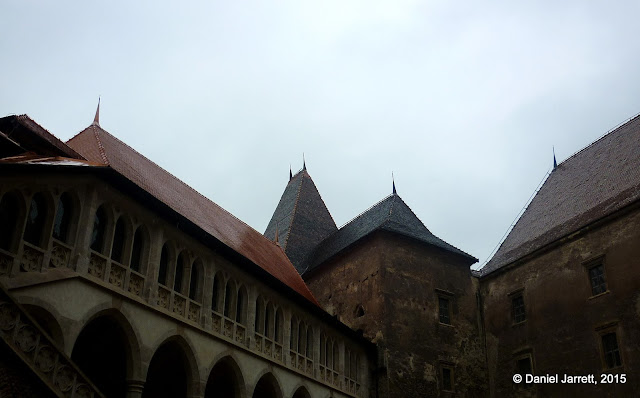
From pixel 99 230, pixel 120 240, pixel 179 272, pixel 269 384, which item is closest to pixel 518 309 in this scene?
pixel 269 384

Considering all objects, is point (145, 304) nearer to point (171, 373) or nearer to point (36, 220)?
point (36, 220)

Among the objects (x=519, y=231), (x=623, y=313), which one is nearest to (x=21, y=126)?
(x=623, y=313)

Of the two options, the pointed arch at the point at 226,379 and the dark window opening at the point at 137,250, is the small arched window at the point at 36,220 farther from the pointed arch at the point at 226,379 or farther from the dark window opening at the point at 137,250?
the pointed arch at the point at 226,379

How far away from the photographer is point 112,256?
13977mm

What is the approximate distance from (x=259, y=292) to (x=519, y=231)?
1346 cm

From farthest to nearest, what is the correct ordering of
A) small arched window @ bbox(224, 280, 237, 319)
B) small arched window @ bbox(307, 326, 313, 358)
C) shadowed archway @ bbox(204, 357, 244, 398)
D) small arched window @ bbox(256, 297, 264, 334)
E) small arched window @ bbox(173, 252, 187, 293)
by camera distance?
small arched window @ bbox(307, 326, 313, 358), small arched window @ bbox(256, 297, 264, 334), small arched window @ bbox(224, 280, 237, 319), shadowed archway @ bbox(204, 357, 244, 398), small arched window @ bbox(173, 252, 187, 293)

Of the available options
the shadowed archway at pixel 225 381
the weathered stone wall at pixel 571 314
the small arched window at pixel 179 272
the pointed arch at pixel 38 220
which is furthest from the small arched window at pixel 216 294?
the weathered stone wall at pixel 571 314

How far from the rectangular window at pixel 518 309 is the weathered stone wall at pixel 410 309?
163 centimetres

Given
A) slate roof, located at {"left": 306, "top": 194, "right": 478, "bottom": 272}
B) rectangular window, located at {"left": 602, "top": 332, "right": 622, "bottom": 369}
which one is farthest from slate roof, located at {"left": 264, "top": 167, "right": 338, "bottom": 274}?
rectangular window, located at {"left": 602, "top": 332, "right": 622, "bottom": 369}

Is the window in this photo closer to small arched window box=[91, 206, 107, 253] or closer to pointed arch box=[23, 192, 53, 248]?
small arched window box=[91, 206, 107, 253]

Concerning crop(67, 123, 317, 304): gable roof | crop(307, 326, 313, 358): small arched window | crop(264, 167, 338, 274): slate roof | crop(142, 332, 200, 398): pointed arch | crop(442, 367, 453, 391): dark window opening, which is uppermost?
crop(264, 167, 338, 274): slate roof

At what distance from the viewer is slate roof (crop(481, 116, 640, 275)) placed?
22.8 metres

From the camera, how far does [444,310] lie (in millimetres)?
24938

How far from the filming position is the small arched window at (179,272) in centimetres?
1583
